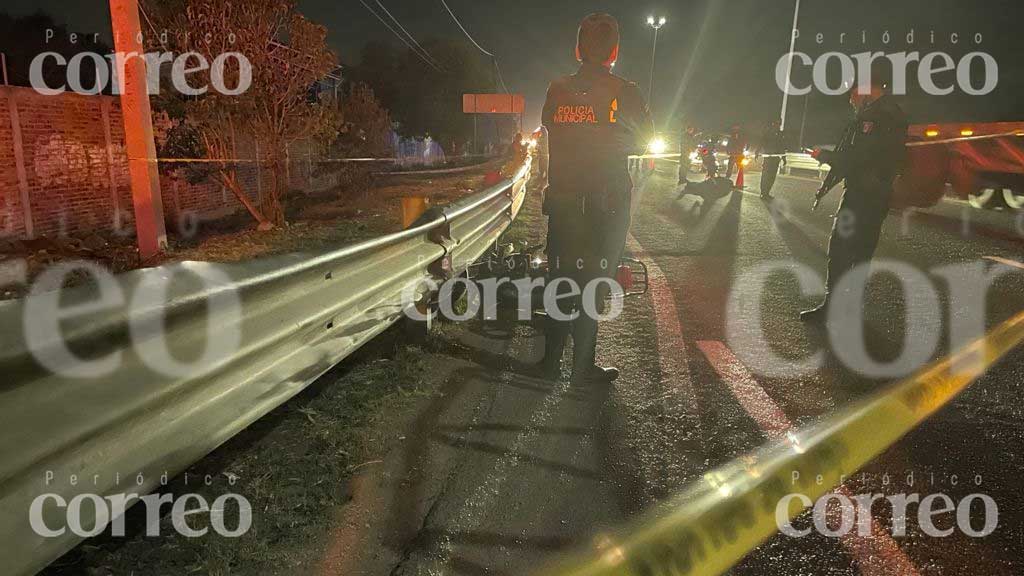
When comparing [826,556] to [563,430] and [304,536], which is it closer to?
[563,430]

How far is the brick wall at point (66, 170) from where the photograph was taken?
29.5 feet

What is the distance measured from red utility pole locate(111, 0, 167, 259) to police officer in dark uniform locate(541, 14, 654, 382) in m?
6.62

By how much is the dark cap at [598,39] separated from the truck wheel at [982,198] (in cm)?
1195

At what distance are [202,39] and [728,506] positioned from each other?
385 inches

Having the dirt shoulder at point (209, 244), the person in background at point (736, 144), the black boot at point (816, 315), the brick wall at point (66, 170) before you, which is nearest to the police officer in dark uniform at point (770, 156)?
the person in background at point (736, 144)

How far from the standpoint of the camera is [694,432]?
319 cm

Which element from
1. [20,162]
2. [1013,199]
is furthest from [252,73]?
[1013,199]

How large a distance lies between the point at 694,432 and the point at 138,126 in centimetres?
824

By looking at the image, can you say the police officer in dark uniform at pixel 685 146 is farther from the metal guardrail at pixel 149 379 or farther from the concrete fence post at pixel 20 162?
the metal guardrail at pixel 149 379

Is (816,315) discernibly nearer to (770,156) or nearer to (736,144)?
(770,156)

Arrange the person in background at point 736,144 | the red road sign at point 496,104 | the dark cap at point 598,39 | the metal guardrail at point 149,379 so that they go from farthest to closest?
the red road sign at point 496,104
the person in background at point 736,144
the dark cap at point 598,39
the metal guardrail at point 149,379

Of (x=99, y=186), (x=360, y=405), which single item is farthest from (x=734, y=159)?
(x=360, y=405)

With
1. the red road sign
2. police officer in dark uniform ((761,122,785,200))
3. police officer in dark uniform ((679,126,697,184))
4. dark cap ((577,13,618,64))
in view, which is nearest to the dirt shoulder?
dark cap ((577,13,618,64))

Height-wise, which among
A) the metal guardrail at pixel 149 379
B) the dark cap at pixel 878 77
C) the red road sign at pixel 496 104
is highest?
the red road sign at pixel 496 104
